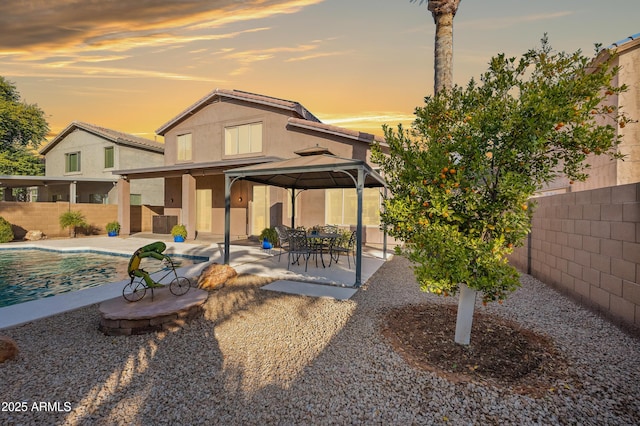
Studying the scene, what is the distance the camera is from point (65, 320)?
4531 mm

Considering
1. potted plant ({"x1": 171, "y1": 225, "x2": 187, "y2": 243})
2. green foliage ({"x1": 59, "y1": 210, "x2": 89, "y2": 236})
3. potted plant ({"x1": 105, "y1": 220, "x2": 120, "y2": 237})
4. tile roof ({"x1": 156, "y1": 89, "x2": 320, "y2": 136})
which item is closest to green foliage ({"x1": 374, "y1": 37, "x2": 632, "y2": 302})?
tile roof ({"x1": 156, "y1": 89, "x2": 320, "y2": 136})

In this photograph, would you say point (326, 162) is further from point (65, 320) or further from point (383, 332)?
point (65, 320)

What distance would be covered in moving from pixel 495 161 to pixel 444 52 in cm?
753

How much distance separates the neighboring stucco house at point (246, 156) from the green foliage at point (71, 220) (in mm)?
2155

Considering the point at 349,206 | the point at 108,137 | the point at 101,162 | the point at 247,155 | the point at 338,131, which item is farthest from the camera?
the point at 101,162

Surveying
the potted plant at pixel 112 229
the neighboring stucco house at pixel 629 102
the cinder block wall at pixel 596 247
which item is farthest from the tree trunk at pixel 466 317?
the potted plant at pixel 112 229

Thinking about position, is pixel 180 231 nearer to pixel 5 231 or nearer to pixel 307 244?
pixel 5 231

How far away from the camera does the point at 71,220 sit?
15.6 m

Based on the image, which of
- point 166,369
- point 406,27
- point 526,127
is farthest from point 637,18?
point 166,369

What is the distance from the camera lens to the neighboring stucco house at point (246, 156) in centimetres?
1320

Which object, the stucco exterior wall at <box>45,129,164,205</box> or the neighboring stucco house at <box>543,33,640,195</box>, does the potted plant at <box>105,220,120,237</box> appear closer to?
the stucco exterior wall at <box>45,129,164,205</box>

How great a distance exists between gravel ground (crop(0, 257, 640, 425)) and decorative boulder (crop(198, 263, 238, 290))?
1.70m

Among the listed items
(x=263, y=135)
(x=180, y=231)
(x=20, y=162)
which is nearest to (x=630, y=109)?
(x=263, y=135)

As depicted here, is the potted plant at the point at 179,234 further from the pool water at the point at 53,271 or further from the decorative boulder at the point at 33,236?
the decorative boulder at the point at 33,236
